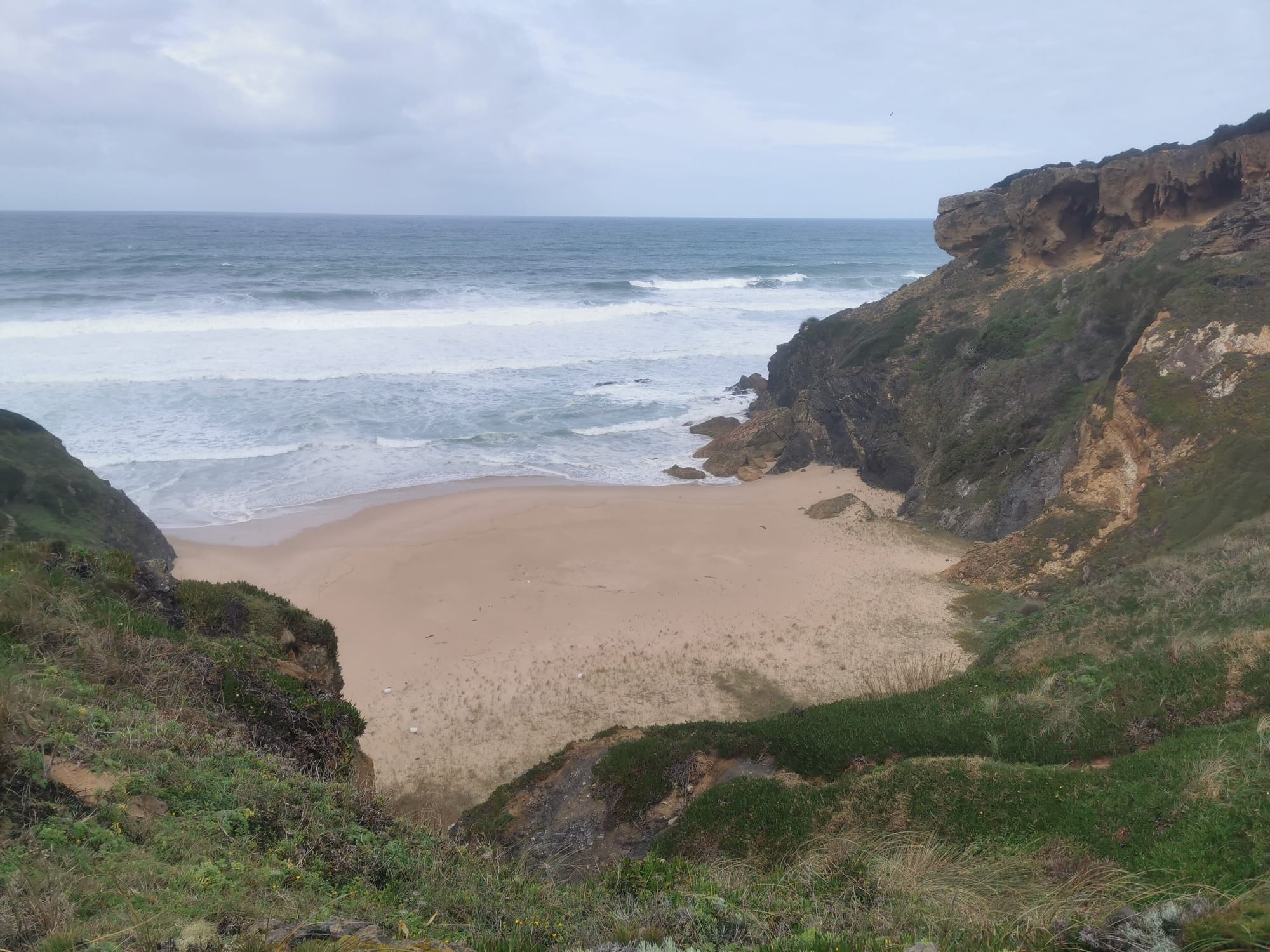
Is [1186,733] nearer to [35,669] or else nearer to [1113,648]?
[1113,648]

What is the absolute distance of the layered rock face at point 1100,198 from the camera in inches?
926

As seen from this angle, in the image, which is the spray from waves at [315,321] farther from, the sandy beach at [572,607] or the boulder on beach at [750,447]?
the sandy beach at [572,607]

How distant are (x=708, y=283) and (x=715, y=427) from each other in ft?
150

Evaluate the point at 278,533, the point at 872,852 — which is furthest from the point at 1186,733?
the point at 278,533

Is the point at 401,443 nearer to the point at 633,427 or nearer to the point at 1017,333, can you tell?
the point at 633,427

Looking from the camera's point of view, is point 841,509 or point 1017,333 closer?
point 841,509

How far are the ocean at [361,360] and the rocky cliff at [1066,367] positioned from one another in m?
6.74

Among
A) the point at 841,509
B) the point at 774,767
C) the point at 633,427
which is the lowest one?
the point at 774,767

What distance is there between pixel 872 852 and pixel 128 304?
177 ft

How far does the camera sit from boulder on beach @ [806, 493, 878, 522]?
22297 millimetres

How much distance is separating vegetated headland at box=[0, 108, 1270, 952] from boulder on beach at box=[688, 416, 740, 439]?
14036mm

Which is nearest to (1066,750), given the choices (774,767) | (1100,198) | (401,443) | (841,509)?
(774,767)

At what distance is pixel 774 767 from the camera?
873 centimetres

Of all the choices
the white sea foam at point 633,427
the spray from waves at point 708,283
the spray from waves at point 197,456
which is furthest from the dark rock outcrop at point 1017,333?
the spray from waves at point 708,283
